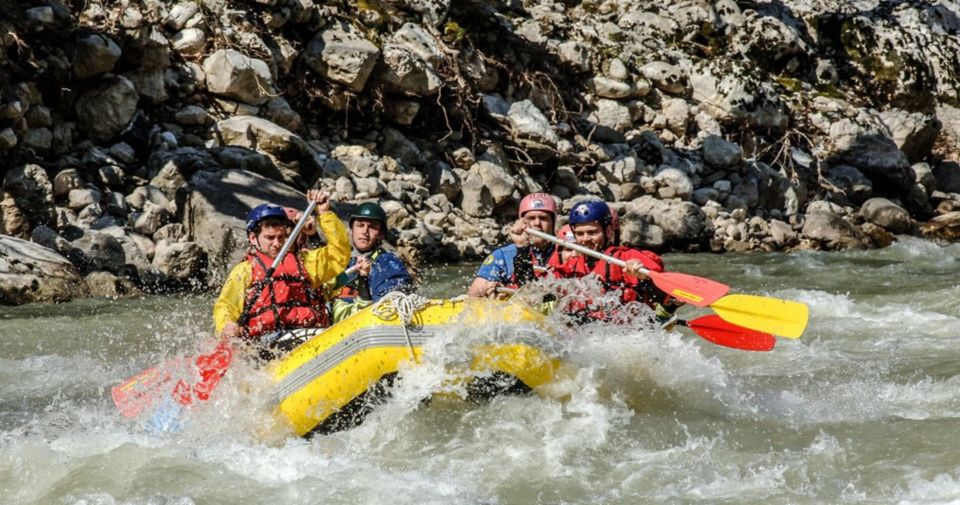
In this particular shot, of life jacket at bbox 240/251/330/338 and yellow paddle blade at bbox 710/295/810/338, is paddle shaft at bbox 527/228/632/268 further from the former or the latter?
life jacket at bbox 240/251/330/338

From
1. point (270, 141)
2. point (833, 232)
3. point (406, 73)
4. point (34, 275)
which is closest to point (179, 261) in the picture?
point (34, 275)

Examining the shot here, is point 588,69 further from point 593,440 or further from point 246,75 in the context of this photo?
point 593,440

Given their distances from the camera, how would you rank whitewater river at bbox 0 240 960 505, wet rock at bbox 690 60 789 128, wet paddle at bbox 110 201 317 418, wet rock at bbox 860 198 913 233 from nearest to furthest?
1. whitewater river at bbox 0 240 960 505
2. wet paddle at bbox 110 201 317 418
3. wet rock at bbox 860 198 913 233
4. wet rock at bbox 690 60 789 128

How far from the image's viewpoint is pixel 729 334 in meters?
6.11

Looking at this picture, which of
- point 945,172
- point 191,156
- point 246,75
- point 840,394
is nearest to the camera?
point 840,394

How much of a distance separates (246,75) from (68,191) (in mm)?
2642

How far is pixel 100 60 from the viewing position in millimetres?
10758

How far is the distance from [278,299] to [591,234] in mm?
1870

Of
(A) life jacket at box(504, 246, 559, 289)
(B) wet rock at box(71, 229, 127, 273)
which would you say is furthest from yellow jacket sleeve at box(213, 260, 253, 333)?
(B) wet rock at box(71, 229, 127, 273)

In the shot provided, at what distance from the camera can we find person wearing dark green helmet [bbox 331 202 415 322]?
6.53 m

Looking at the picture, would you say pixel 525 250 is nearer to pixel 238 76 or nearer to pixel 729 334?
pixel 729 334

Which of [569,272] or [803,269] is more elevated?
[569,272]

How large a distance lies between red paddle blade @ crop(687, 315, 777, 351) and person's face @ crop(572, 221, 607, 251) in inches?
28.0

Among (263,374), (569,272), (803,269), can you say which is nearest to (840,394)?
(569,272)
